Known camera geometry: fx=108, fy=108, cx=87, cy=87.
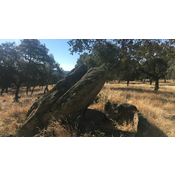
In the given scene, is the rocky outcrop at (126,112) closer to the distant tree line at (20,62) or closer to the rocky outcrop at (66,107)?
the rocky outcrop at (66,107)

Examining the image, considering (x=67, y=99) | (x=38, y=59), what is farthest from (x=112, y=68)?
(x=67, y=99)

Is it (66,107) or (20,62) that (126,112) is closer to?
(66,107)

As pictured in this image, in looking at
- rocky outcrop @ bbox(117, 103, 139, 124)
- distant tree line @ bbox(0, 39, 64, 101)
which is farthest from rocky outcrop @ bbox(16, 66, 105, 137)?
distant tree line @ bbox(0, 39, 64, 101)

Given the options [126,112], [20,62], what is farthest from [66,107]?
[20,62]

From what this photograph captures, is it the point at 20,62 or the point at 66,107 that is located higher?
the point at 20,62

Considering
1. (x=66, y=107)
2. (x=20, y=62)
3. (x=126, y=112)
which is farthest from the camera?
(x=20, y=62)

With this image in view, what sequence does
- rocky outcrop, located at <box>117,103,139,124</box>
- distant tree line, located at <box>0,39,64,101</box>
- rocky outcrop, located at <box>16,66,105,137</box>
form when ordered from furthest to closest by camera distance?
distant tree line, located at <box>0,39,64,101</box>
rocky outcrop, located at <box>117,103,139,124</box>
rocky outcrop, located at <box>16,66,105,137</box>

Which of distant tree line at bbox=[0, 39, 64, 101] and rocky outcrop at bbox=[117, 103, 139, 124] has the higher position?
distant tree line at bbox=[0, 39, 64, 101]

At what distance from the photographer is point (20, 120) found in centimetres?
644

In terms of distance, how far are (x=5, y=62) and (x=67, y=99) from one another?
49.2ft

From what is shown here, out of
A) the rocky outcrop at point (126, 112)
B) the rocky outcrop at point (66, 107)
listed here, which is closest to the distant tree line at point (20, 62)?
the rocky outcrop at point (66, 107)

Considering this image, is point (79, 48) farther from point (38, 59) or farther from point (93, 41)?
point (38, 59)

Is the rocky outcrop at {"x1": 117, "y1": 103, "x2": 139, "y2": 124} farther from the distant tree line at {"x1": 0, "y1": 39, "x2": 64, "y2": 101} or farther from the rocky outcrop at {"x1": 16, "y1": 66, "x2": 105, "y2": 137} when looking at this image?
the distant tree line at {"x1": 0, "y1": 39, "x2": 64, "y2": 101}

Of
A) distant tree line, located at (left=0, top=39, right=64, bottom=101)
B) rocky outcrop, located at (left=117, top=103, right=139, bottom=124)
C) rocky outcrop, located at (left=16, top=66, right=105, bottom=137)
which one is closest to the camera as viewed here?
rocky outcrop, located at (left=16, top=66, right=105, bottom=137)
